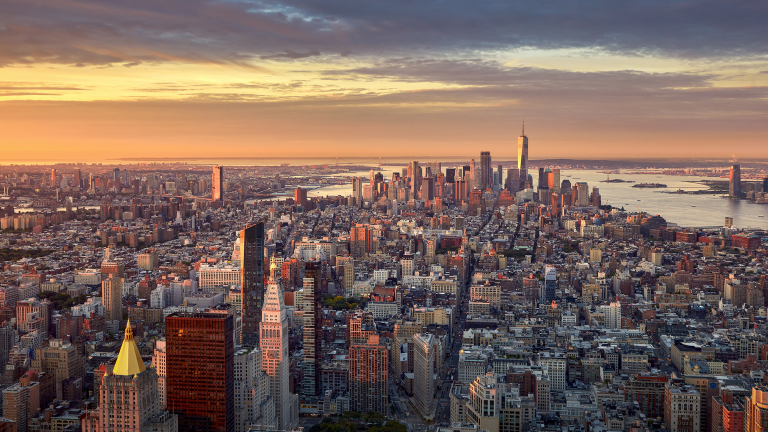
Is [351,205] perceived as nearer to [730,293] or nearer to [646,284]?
[646,284]

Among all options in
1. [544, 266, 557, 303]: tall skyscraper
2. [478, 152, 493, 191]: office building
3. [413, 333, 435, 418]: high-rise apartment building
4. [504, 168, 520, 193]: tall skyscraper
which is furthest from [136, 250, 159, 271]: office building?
[478, 152, 493, 191]: office building

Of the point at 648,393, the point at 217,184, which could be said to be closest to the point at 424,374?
the point at 648,393

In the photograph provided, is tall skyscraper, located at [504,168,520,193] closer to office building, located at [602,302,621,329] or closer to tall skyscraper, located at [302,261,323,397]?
office building, located at [602,302,621,329]

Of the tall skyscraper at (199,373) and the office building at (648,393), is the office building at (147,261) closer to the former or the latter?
the tall skyscraper at (199,373)

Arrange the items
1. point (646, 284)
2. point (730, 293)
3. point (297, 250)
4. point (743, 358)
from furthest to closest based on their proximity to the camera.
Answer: point (297, 250), point (646, 284), point (730, 293), point (743, 358)

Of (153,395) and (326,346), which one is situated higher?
(153,395)

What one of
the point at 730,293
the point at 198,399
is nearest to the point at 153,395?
the point at 198,399
